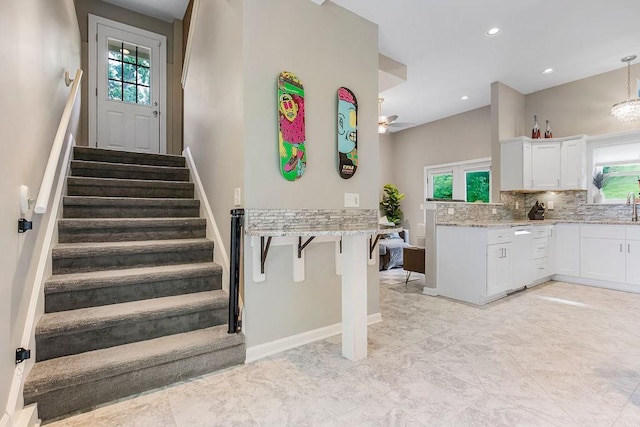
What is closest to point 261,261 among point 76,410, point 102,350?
Answer: point 102,350

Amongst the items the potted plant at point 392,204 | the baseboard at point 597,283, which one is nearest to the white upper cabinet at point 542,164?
the baseboard at point 597,283

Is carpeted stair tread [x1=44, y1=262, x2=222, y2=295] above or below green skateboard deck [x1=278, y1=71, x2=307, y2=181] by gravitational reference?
below

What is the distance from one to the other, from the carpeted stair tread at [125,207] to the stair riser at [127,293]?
38.7 inches

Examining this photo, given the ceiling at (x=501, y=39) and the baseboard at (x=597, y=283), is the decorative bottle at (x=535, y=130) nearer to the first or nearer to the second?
the ceiling at (x=501, y=39)

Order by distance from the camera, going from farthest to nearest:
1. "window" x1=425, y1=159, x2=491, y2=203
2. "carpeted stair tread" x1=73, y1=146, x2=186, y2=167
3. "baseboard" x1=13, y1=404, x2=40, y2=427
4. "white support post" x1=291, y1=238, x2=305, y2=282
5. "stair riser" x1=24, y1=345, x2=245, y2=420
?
"window" x1=425, y1=159, x2=491, y2=203
"carpeted stair tread" x1=73, y1=146, x2=186, y2=167
"white support post" x1=291, y1=238, x2=305, y2=282
"stair riser" x1=24, y1=345, x2=245, y2=420
"baseboard" x1=13, y1=404, x2=40, y2=427

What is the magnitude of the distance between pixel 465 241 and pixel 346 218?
175cm

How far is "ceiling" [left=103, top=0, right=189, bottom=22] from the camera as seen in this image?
466 cm

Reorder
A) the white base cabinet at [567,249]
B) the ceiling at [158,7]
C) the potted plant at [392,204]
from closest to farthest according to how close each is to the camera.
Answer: the white base cabinet at [567,249] → the ceiling at [158,7] → the potted plant at [392,204]

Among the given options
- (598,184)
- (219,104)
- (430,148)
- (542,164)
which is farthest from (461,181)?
(219,104)

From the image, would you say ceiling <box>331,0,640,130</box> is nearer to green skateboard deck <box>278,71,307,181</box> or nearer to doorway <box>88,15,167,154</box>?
green skateboard deck <box>278,71,307,181</box>

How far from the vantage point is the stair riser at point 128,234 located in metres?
2.48

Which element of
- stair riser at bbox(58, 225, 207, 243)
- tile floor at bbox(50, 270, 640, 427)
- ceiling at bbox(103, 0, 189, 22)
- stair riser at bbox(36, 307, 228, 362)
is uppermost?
ceiling at bbox(103, 0, 189, 22)

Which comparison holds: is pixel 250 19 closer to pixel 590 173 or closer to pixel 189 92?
pixel 189 92

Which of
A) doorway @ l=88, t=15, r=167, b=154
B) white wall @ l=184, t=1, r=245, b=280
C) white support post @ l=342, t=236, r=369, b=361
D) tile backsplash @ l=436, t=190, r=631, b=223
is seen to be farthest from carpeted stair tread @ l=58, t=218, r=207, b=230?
tile backsplash @ l=436, t=190, r=631, b=223
